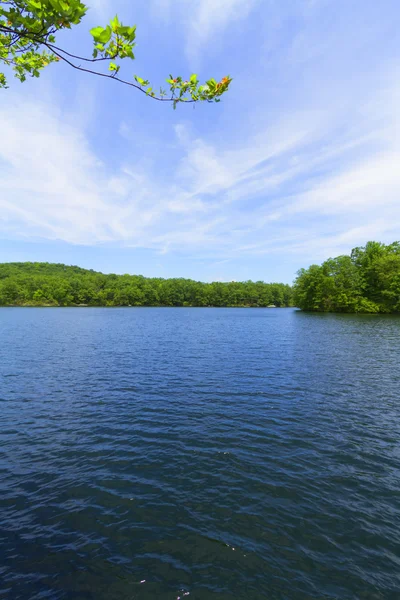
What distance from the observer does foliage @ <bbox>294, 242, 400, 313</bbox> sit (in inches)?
3888

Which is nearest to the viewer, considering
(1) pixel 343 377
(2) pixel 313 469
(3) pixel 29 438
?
(2) pixel 313 469

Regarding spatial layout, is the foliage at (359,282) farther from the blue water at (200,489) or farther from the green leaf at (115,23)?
the green leaf at (115,23)

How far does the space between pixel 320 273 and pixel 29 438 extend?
12085 centimetres

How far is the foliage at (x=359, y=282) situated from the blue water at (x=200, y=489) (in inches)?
3716

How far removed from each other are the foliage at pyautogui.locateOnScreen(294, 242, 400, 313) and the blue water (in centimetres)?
9440

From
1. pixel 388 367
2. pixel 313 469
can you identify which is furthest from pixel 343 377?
pixel 313 469

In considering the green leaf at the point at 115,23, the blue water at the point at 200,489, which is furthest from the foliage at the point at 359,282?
the green leaf at the point at 115,23

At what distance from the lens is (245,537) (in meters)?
7.98

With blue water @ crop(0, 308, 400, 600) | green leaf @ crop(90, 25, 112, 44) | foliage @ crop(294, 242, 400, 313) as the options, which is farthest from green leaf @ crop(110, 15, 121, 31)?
foliage @ crop(294, 242, 400, 313)

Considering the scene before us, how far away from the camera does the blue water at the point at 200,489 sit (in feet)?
22.5

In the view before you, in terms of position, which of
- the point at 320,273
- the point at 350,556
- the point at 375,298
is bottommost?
the point at 350,556

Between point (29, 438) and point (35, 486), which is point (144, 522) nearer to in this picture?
point (35, 486)

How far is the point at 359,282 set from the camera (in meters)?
107

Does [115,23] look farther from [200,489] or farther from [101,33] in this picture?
[200,489]
